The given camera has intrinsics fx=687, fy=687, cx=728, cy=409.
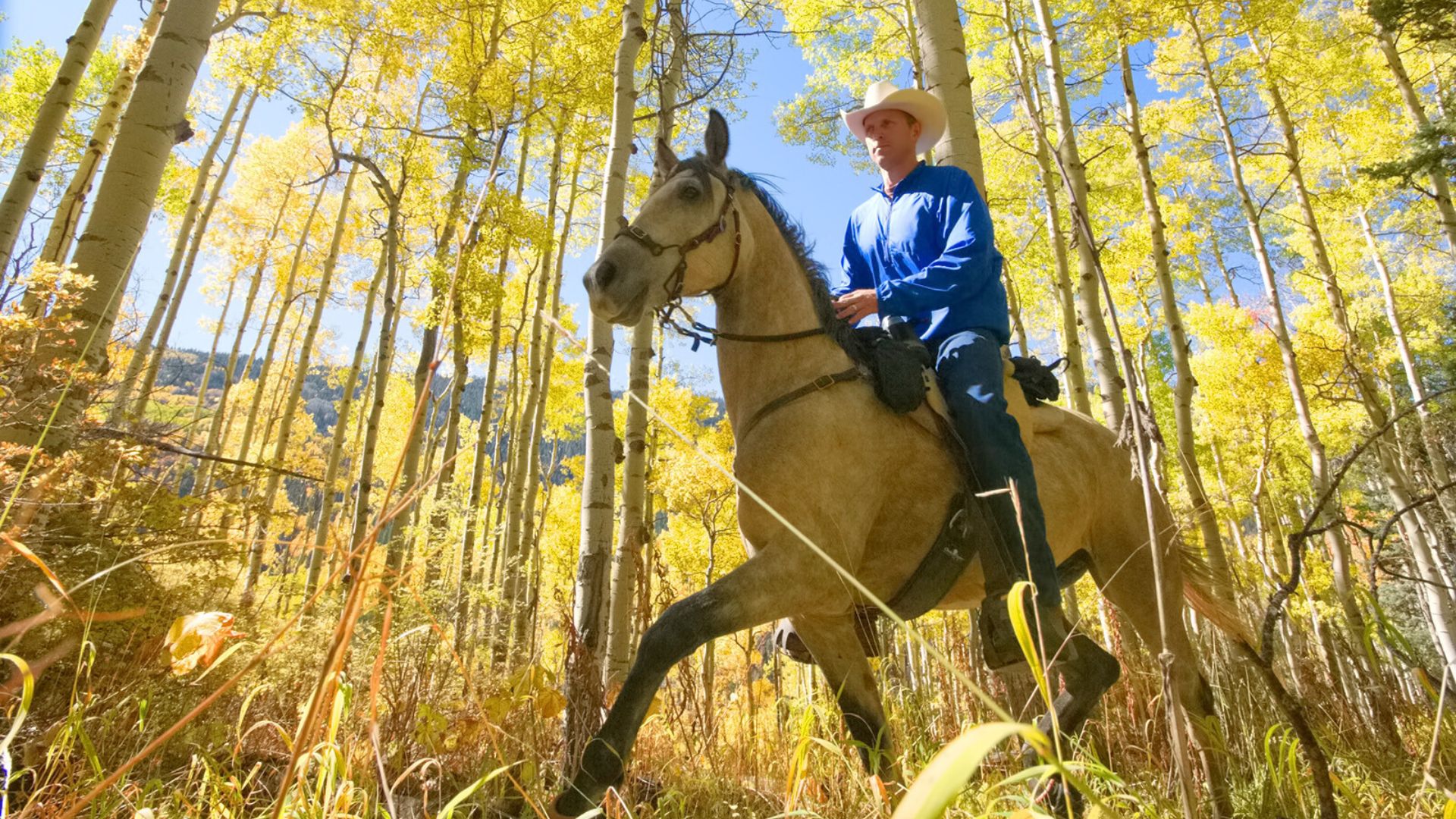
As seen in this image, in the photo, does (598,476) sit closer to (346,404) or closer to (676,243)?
(676,243)

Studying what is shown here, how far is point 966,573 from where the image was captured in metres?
2.91

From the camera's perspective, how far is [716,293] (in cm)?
295

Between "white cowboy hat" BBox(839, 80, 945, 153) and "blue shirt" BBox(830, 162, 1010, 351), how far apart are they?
31cm

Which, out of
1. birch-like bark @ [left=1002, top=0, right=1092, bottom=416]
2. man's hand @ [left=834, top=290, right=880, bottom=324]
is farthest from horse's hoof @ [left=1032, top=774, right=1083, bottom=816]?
birch-like bark @ [left=1002, top=0, right=1092, bottom=416]

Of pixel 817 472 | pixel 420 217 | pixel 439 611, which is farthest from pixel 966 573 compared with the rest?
pixel 420 217

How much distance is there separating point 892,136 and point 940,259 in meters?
0.84

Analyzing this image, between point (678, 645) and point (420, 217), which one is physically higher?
point (420, 217)

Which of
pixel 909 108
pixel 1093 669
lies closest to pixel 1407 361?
pixel 909 108

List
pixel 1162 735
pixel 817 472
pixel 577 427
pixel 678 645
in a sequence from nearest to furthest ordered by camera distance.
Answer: pixel 678 645, pixel 817 472, pixel 1162 735, pixel 577 427

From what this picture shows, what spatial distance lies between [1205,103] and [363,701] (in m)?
14.3

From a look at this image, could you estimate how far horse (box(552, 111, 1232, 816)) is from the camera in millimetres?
2252

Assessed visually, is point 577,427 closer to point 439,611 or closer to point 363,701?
point 439,611

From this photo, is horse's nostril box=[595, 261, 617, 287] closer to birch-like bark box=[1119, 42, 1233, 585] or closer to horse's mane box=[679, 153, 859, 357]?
horse's mane box=[679, 153, 859, 357]

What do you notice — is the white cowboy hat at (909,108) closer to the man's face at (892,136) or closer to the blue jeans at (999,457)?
the man's face at (892,136)
